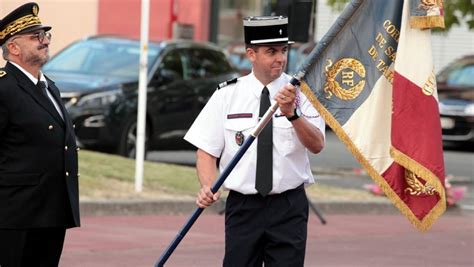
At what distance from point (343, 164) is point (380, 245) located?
10.0 m

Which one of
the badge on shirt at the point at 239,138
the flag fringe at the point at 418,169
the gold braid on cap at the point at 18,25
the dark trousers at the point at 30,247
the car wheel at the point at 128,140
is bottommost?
the car wheel at the point at 128,140

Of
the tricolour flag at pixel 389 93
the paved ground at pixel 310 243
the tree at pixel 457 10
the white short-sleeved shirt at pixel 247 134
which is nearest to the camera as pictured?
the white short-sleeved shirt at pixel 247 134

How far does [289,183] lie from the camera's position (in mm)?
6891

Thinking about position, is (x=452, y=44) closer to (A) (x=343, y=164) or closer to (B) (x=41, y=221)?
(A) (x=343, y=164)

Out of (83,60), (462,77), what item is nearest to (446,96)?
(462,77)

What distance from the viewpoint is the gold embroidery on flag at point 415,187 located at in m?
7.13

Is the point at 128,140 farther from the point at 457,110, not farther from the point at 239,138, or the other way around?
the point at 239,138

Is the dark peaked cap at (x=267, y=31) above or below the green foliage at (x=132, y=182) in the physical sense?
above

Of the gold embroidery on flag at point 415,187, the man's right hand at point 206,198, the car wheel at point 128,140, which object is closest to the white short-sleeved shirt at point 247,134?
the man's right hand at point 206,198

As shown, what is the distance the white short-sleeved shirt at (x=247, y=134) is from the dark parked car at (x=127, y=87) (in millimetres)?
10182

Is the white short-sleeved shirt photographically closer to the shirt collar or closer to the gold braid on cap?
the shirt collar

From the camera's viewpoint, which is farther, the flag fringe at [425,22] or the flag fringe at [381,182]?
the flag fringe at [381,182]

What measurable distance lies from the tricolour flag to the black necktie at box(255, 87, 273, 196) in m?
0.29

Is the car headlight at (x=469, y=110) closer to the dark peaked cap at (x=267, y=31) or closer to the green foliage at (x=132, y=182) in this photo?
the green foliage at (x=132, y=182)
